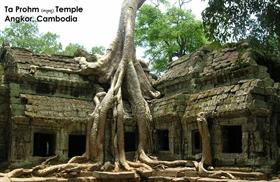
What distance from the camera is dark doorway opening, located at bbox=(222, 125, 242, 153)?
455 inches

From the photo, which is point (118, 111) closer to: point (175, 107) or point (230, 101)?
point (175, 107)

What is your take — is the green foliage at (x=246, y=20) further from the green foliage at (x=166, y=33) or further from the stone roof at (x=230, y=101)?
the green foliage at (x=166, y=33)

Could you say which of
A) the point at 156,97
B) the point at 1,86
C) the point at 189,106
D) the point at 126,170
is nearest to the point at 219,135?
the point at 189,106

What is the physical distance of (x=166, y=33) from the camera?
80.4 ft

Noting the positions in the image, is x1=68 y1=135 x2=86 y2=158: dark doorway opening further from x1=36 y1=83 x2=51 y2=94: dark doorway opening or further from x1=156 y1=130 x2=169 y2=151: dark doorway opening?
x1=156 y1=130 x2=169 y2=151: dark doorway opening

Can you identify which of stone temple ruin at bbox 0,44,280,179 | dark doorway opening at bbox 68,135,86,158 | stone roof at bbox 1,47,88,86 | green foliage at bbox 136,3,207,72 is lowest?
dark doorway opening at bbox 68,135,86,158

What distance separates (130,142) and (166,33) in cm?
1156

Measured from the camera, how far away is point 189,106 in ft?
42.3

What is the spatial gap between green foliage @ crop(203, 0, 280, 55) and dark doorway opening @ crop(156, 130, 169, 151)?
7.44m

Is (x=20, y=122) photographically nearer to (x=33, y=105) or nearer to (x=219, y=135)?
(x=33, y=105)

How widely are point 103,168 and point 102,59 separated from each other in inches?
198

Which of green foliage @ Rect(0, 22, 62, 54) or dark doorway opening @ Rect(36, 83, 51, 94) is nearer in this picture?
dark doorway opening @ Rect(36, 83, 51, 94)

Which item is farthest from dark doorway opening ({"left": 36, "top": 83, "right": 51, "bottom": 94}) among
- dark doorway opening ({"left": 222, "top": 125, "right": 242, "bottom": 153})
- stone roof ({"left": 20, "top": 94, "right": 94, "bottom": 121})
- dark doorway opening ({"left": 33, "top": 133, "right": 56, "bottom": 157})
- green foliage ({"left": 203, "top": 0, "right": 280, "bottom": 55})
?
green foliage ({"left": 203, "top": 0, "right": 280, "bottom": 55})

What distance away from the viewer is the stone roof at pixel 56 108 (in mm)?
12781
